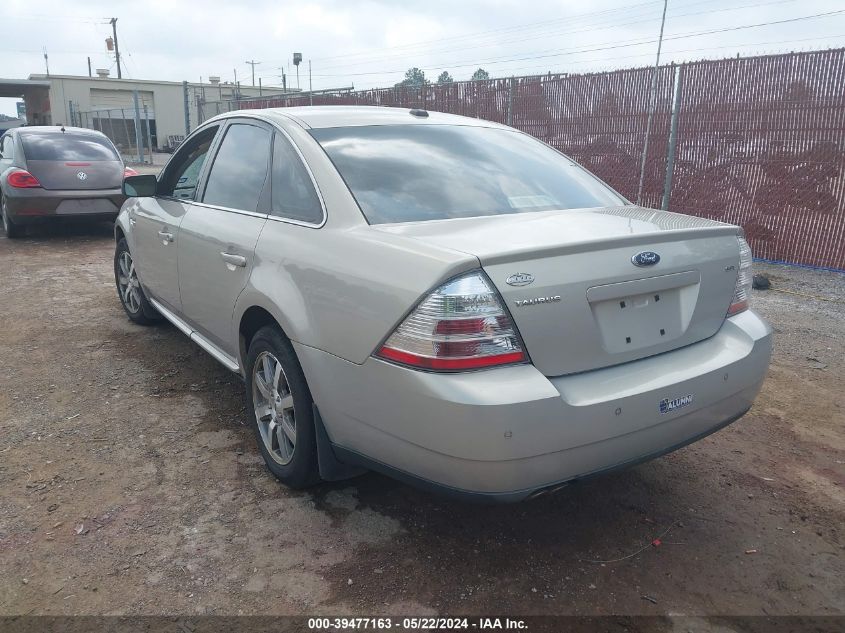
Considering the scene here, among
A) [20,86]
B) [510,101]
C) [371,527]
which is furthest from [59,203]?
[20,86]

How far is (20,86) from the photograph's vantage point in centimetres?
3775

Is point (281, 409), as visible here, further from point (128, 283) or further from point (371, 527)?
point (128, 283)

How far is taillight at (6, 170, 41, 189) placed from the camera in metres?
9.14

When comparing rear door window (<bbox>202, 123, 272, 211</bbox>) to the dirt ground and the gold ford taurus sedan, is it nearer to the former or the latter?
the gold ford taurus sedan

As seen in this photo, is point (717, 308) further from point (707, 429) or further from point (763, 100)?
point (763, 100)

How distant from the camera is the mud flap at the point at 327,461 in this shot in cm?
274

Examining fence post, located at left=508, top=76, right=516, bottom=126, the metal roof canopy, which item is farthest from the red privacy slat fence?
the metal roof canopy

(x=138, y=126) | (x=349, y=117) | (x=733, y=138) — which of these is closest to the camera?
(x=349, y=117)

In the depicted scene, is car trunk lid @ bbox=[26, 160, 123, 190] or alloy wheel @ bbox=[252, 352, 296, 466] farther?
car trunk lid @ bbox=[26, 160, 123, 190]

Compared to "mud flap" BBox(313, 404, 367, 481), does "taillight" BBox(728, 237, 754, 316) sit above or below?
above

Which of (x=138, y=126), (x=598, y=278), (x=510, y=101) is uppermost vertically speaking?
(x=510, y=101)

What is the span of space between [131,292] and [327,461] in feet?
11.6

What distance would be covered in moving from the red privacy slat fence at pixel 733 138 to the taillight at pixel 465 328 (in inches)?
261

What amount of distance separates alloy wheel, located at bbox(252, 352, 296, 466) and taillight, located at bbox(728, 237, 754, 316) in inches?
75.2
